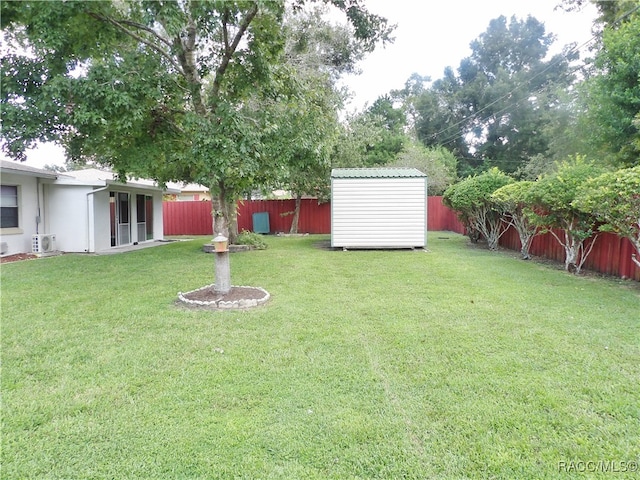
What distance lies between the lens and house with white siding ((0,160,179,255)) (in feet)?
30.8

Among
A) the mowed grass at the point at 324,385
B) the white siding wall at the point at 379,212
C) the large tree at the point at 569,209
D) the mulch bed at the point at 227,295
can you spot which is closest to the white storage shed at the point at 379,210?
the white siding wall at the point at 379,212

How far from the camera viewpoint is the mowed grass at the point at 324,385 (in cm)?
205

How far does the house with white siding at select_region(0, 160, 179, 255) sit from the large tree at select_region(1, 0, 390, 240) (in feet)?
15.5

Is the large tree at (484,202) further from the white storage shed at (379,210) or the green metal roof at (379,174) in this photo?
the green metal roof at (379,174)

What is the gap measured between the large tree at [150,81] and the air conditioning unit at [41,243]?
5463 millimetres

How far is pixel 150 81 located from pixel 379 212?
24.4ft

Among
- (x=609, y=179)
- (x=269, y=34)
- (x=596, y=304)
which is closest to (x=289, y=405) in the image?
(x=596, y=304)

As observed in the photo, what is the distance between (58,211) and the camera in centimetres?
1054

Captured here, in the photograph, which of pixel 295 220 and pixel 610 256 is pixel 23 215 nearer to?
pixel 295 220

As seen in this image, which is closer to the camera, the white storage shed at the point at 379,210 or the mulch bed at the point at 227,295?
the mulch bed at the point at 227,295

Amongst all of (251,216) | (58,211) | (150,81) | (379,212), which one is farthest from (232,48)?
(251,216)

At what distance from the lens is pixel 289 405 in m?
2.58

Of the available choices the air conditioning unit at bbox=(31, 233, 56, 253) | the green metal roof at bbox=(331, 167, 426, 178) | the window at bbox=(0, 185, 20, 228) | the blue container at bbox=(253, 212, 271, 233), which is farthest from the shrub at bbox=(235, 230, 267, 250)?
the window at bbox=(0, 185, 20, 228)

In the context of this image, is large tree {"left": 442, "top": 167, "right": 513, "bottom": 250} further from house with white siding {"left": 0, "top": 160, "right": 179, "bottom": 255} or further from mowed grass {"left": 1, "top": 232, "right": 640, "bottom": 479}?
house with white siding {"left": 0, "top": 160, "right": 179, "bottom": 255}
